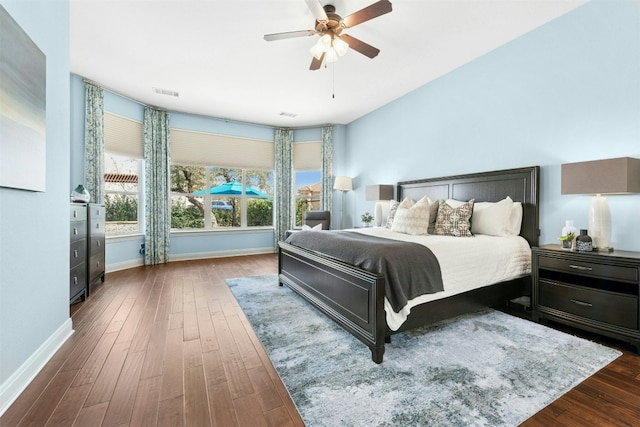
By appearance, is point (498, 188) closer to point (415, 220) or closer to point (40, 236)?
point (415, 220)

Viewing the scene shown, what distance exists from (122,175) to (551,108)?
6.42 m

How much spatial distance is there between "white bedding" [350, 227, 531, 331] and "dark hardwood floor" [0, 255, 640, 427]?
0.88 metres

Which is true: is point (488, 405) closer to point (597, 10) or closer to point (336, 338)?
point (336, 338)

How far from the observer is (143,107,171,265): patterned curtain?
5113 millimetres

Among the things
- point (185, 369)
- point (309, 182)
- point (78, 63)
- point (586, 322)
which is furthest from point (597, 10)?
point (78, 63)

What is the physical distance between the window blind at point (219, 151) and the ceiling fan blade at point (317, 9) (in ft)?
13.4

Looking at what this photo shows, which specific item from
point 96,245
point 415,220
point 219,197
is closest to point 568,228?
point 415,220

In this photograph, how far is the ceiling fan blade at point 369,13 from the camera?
214 centimetres

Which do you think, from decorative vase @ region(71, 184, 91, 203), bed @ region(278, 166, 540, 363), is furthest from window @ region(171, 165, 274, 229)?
bed @ region(278, 166, 540, 363)

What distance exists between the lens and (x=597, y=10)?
101 inches

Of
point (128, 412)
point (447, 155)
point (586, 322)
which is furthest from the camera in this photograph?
point (447, 155)

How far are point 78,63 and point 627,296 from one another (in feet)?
20.6

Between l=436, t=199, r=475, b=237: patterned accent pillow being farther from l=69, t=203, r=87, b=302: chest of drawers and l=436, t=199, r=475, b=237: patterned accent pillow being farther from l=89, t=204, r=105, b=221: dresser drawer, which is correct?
l=89, t=204, r=105, b=221: dresser drawer

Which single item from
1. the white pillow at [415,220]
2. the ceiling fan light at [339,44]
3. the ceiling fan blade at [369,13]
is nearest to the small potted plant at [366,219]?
the white pillow at [415,220]
